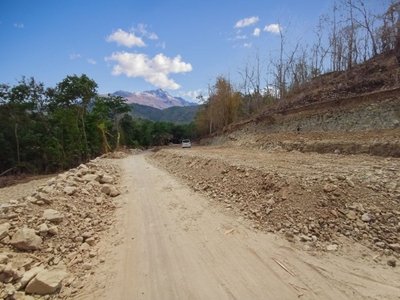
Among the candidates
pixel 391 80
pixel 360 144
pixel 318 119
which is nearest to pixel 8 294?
pixel 360 144

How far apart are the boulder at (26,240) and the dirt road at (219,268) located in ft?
2.96

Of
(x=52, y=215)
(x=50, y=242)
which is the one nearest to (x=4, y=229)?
(x=50, y=242)

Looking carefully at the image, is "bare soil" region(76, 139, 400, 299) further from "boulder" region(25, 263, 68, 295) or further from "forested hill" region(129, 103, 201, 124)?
"forested hill" region(129, 103, 201, 124)

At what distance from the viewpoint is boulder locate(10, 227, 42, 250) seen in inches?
117

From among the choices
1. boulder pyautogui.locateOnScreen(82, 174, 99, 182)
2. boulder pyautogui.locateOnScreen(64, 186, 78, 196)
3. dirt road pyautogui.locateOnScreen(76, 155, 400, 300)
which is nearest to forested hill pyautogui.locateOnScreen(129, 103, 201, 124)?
boulder pyautogui.locateOnScreen(82, 174, 99, 182)

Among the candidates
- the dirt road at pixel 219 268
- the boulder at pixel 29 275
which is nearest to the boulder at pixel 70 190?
the dirt road at pixel 219 268

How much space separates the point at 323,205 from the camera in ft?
12.1

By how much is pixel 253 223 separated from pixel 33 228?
351cm

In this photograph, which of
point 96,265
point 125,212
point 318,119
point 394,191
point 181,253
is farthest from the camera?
point 318,119

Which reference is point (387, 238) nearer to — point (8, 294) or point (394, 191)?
point (394, 191)

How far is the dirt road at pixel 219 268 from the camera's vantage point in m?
2.31

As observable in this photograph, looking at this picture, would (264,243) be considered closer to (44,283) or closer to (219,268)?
(219,268)

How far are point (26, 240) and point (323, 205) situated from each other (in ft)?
14.7

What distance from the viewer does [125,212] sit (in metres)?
4.75
